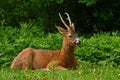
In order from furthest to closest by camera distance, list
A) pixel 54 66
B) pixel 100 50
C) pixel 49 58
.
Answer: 1. pixel 100 50
2. pixel 49 58
3. pixel 54 66

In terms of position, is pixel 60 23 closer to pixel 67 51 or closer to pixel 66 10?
pixel 66 10

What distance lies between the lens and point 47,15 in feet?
68.6

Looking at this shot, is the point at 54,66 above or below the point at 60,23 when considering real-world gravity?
below

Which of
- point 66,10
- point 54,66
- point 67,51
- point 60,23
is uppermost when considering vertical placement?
point 66,10

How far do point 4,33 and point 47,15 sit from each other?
4.41 metres

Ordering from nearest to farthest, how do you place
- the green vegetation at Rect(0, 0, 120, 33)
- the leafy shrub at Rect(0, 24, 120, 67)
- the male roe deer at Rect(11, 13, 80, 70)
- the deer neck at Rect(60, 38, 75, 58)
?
the male roe deer at Rect(11, 13, 80, 70)
the deer neck at Rect(60, 38, 75, 58)
the leafy shrub at Rect(0, 24, 120, 67)
the green vegetation at Rect(0, 0, 120, 33)

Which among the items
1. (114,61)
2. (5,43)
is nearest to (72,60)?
(114,61)

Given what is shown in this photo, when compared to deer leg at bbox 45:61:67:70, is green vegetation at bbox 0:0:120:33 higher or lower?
higher

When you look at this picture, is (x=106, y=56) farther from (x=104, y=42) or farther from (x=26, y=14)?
(x=26, y=14)

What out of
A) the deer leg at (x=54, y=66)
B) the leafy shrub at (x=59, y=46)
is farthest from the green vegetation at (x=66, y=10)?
the deer leg at (x=54, y=66)

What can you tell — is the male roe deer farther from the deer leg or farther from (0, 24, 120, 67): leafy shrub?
(0, 24, 120, 67): leafy shrub

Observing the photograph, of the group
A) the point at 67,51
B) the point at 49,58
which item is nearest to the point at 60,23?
the point at 67,51

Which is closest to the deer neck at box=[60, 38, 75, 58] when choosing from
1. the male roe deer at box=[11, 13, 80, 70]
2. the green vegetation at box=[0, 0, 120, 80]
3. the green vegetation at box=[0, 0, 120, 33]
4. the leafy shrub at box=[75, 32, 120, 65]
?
the male roe deer at box=[11, 13, 80, 70]

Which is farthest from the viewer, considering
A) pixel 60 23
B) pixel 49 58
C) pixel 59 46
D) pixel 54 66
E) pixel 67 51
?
pixel 60 23
